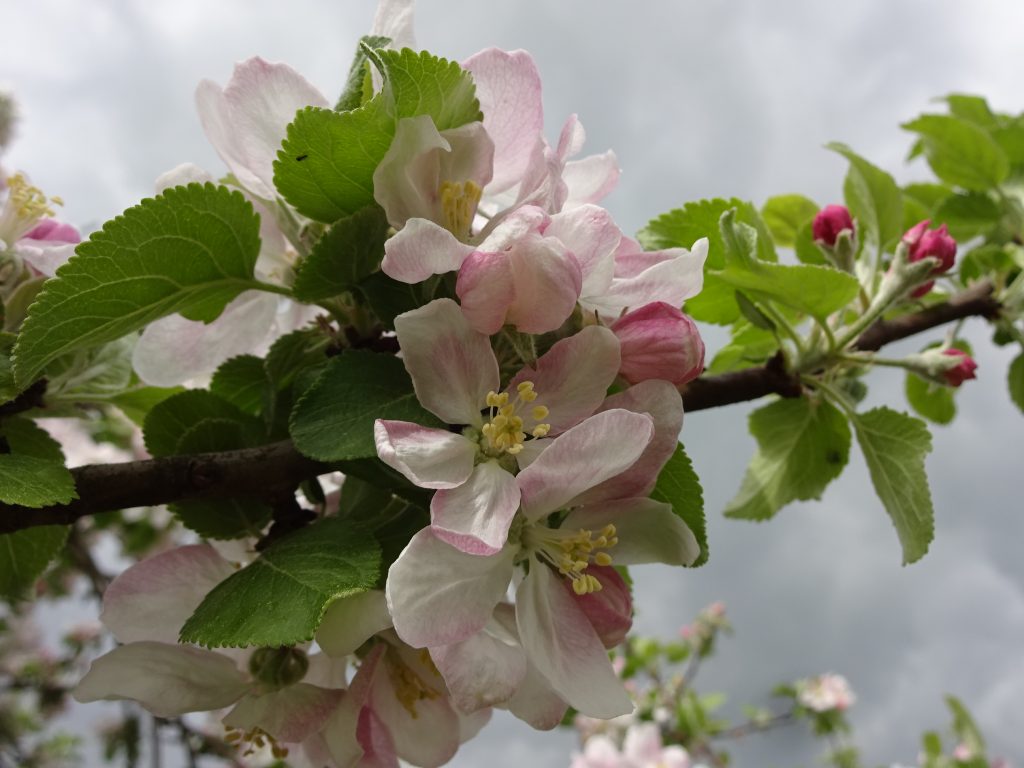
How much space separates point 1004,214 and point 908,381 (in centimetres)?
34

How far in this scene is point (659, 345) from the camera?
61 cm

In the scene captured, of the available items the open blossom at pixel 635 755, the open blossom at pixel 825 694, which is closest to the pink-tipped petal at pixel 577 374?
the open blossom at pixel 635 755

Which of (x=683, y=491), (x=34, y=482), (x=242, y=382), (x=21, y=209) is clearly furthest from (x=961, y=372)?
(x=21, y=209)

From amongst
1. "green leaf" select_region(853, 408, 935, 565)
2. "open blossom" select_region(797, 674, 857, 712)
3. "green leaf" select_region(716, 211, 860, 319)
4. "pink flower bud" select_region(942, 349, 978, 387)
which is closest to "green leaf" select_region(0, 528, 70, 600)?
"green leaf" select_region(716, 211, 860, 319)

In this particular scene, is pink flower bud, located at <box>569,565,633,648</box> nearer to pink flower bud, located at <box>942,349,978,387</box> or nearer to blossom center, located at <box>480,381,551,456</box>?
blossom center, located at <box>480,381,551,456</box>

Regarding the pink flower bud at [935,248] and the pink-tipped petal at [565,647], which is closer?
the pink-tipped petal at [565,647]

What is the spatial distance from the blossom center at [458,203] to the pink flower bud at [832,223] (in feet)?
1.97

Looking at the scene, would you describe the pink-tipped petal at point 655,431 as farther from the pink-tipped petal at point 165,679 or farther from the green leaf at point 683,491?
the pink-tipped petal at point 165,679

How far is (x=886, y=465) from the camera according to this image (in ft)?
3.07

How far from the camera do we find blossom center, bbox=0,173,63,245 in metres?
0.88

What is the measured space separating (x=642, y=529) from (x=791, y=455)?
53cm

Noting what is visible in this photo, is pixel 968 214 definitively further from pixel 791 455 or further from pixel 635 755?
pixel 635 755

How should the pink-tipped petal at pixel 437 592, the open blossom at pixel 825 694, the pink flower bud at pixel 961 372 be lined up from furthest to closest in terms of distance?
the open blossom at pixel 825 694 < the pink flower bud at pixel 961 372 < the pink-tipped petal at pixel 437 592

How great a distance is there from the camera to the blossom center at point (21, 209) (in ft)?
2.88
